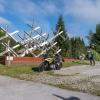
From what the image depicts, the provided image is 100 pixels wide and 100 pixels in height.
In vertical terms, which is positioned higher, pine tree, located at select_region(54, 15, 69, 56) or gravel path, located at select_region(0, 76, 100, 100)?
pine tree, located at select_region(54, 15, 69, 56)

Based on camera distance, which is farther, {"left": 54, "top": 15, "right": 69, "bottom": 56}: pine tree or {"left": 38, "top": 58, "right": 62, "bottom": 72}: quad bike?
{"left": 54, "top": 15, "right": 69, "bottom": 56}: pine tree

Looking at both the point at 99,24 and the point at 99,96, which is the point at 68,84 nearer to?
the point at 99,96

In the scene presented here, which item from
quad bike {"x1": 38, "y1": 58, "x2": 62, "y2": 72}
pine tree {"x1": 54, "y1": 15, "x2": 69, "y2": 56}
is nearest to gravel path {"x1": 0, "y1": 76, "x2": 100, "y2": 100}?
quad bike {"x1": 38, "y1": 58, "x2": 62, "y2": 72}

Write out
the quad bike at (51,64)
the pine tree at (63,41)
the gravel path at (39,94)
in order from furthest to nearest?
the pine tree at (63,41) < the quad bike at (51,64) < the gravel path at (39,94)

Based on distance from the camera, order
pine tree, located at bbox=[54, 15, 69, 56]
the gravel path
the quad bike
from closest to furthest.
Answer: the gravel path, the quad bike, pine tree, located at bbox=[54, 15, 69, 56]

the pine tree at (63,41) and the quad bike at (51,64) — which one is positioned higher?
the pine tree at (63,41)

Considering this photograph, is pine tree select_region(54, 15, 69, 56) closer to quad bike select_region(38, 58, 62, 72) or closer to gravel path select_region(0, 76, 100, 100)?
quad bike select_region(38, 58, 62, 72)

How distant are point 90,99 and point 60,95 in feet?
4.04

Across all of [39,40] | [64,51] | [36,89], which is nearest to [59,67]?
[36,89]

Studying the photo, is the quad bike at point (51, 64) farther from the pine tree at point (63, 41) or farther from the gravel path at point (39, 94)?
the pine tree at point (63, 41)

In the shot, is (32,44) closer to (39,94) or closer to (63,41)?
(63,41)

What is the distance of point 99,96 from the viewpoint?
434 inches

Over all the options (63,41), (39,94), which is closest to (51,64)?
(39,94)

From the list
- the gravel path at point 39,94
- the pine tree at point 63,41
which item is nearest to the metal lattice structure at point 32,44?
the pine tree at point 63,41
